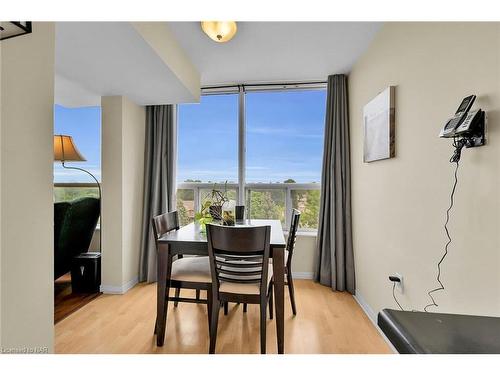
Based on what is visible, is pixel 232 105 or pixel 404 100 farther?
pixel 232 105

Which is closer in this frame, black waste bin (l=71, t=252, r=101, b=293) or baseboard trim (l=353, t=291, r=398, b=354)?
baseboard trim (l=353, t=291, r=398, b=354)

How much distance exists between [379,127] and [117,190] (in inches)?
104

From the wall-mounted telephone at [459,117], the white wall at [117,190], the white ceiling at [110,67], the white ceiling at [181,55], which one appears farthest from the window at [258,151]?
the wall-mounted telephone at [459,117]

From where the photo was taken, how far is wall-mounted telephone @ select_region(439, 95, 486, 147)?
107 centimetres

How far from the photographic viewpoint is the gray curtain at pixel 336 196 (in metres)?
2.91

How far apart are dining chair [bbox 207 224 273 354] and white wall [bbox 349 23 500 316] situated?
93 centimetres

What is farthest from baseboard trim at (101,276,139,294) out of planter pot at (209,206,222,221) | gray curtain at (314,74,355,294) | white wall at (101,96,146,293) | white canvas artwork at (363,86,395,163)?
white canvas artwork at (363,86,395,163)

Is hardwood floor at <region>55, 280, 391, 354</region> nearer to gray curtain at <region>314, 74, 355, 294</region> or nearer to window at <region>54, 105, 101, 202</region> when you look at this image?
gray curtain at <region>314, 74, 355, 294</region>

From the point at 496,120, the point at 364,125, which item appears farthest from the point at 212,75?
the point at 496,120

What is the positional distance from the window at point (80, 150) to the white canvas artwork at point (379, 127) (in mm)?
3360
